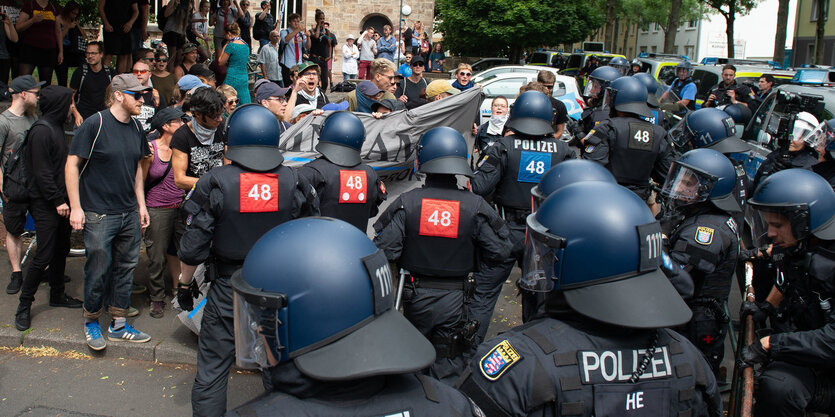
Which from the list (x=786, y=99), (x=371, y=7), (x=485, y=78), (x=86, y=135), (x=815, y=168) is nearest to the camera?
(x=86, y=135)

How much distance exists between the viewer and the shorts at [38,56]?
30.7 ft

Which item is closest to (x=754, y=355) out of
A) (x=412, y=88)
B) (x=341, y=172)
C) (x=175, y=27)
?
(x=341, y=172)

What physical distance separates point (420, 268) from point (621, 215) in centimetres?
217

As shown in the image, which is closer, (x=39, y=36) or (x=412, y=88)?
(x=39, y=36)

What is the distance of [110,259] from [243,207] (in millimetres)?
1875

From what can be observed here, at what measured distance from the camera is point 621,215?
7.55 feet

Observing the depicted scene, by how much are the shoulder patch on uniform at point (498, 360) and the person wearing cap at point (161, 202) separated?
423 centimetres

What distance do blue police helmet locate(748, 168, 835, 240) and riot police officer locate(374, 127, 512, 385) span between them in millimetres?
1592

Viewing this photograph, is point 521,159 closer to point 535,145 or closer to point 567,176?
point 535,145

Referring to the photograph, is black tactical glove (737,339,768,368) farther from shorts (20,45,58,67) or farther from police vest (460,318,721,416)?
shorts (20,45,58,67)

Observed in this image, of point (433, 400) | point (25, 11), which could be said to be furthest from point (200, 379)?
point (25, 11)

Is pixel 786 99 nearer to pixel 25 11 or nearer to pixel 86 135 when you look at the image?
pixel 86 135

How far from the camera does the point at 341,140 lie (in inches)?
192

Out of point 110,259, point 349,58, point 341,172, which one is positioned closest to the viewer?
point 341,172
